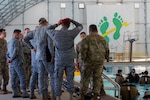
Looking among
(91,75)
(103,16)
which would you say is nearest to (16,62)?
(91,75)

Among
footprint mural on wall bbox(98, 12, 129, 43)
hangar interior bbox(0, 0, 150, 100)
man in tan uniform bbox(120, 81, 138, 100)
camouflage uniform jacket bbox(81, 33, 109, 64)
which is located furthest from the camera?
footprint mural on wall bbox(98, 12, 129, 43)

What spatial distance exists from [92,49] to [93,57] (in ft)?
0.50

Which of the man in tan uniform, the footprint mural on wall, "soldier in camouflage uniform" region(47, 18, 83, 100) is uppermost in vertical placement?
the footprint mural on wall

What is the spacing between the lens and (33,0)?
102ft

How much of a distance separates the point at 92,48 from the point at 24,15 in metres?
26.1

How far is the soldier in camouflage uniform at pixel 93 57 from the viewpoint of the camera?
6.10m

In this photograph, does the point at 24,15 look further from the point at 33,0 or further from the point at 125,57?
the point at 125,57

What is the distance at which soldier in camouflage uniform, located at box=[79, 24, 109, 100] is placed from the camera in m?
6.10

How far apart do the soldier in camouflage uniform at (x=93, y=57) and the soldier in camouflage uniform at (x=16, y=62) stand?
1.44 m

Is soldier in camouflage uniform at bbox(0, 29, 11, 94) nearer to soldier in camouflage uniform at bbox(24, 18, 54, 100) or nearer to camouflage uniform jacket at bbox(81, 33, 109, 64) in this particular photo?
soldier in camouflage uniform at bbox(24, 18, 54, 100)

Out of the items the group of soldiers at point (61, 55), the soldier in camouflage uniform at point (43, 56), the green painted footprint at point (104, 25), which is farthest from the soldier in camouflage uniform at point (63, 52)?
the green painted footprint at point (104, 25)

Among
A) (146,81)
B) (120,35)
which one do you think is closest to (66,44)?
(146,81)

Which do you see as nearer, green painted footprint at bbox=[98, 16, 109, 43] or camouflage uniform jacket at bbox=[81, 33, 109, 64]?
camouflage uniform jacket at bbox=[81, 33, 109, 64]

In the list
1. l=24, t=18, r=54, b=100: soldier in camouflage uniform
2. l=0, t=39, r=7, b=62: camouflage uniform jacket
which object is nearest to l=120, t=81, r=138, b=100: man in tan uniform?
l=0, t=39, r=7, b=62: camouflage uniform jacket
